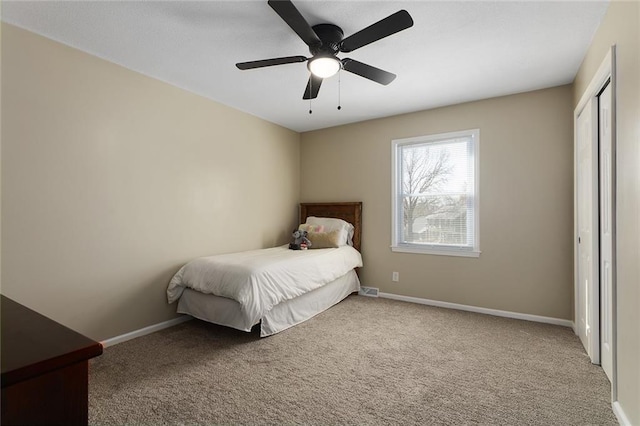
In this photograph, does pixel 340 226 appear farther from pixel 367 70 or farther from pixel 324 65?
pixel 324 65

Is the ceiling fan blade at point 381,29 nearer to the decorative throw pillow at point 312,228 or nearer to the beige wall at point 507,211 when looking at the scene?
the beige wall at point 507,211

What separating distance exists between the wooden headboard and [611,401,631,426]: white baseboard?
3.06 metres

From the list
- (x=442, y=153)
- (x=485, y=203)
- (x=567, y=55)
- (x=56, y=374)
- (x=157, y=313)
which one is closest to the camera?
(x=56, y=374)

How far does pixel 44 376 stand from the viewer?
0.67 meters

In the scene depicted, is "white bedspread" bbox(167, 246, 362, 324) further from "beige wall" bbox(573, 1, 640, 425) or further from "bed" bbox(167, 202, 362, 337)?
"beige wall" bbox(573, 1, 640, 425)

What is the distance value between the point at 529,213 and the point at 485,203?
0.44 meters

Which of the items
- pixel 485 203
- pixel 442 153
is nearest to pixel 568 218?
pixel 485 203

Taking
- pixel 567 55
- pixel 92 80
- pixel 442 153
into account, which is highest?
pixel 567 55

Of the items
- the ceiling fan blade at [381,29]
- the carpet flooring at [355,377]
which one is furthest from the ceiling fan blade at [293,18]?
the carpet flooring at [355,377]

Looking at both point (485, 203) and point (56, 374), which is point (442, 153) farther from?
point (56, 374)

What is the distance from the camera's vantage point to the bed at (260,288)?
2.89 m

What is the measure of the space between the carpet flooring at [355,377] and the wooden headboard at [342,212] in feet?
5.10

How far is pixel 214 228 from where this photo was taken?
151 inches

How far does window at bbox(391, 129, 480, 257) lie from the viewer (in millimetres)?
3912
